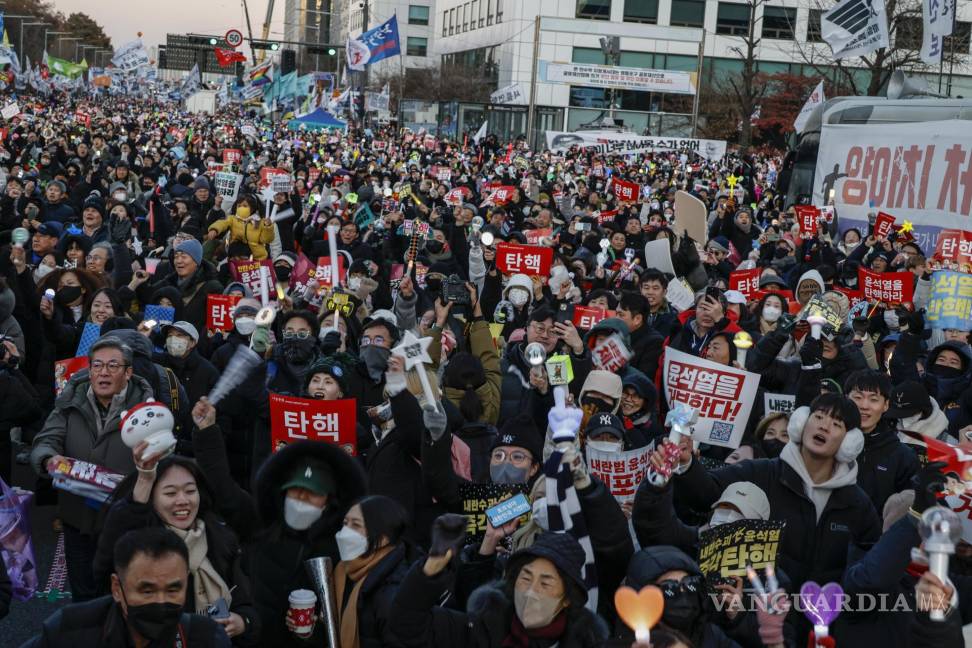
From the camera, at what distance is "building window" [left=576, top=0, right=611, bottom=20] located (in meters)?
61.2

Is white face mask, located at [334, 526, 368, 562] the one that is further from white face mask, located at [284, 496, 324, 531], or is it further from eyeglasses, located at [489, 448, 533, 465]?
eyeglasses, located at [489, 448, 533, 465]

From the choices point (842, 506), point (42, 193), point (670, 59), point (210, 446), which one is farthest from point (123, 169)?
point (670, 59)

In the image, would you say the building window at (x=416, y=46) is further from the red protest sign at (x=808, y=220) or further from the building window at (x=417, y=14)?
the red protest sign at (x=808, y=220)

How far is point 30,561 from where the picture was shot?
14.6 feet

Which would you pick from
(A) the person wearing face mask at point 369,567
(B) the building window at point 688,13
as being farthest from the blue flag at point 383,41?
(A) the person wearing face mask at point 369,567

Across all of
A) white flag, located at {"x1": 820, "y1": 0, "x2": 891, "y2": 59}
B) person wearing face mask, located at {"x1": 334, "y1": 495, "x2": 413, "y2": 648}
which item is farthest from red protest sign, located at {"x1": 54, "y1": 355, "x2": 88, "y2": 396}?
white flag, located at {"x1": 820, "y1": 0, "x2": 891, "y2": 59}

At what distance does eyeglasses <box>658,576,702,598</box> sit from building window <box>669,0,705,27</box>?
60505mm

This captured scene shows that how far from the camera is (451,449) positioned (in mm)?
4988

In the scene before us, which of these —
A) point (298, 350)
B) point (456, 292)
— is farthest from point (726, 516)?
point (456, 292)

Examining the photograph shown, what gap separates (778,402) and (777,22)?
57.5 m

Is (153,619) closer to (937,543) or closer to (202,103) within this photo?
(937,543)

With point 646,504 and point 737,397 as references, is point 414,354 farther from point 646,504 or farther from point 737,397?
point 737,397

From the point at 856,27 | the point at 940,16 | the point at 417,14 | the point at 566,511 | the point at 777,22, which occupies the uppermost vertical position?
the point at 417,14

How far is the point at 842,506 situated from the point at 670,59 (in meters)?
59.6
